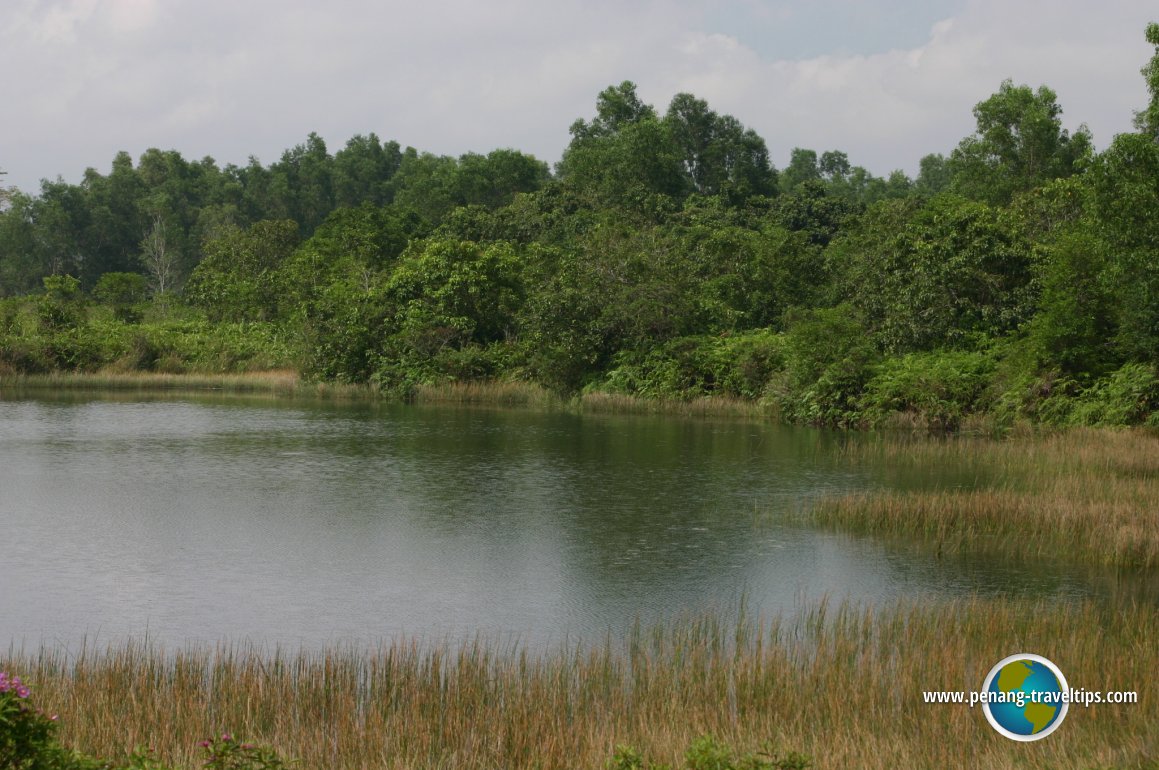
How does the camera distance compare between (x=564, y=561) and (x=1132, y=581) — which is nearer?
(x=1132, y=581)

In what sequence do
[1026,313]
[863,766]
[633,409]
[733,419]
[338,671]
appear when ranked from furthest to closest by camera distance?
1. [633,409]
2. [733,419]
3. [1026,313]
4. [338,671]
5. [863,766]

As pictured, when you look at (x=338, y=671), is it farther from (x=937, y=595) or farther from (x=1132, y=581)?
(x=1132, y=581)

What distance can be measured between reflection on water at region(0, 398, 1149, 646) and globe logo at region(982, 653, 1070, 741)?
11.7 feet

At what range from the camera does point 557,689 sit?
25.0 feet

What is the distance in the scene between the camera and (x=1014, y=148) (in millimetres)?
46031

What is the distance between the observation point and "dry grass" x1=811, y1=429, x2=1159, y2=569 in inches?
519

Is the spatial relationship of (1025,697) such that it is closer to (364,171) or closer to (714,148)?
(714,148)

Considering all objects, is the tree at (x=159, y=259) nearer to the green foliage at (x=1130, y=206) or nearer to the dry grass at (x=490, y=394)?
the dry grass at (x=490, y=394)

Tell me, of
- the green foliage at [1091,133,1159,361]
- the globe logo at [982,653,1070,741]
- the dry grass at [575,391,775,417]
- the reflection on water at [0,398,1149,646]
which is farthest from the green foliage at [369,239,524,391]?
the globe logo at [982,653,1070,741]

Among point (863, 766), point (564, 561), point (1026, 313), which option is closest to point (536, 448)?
point (564, 561)

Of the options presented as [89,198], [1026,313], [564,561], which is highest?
[89,198]

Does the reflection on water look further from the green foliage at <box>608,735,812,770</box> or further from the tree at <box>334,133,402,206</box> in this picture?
the tree at <box>334,133,402,206</box>

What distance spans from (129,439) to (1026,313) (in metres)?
23.2

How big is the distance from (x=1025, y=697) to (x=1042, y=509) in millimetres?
7749
